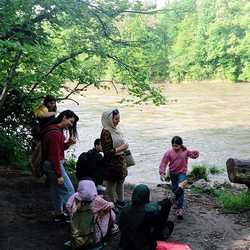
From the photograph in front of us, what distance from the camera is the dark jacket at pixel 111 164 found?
22.1 feet

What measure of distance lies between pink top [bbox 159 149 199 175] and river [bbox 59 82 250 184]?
4.39m

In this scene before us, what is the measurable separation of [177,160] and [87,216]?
2086mm

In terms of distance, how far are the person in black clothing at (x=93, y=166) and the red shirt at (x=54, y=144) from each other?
0.80 meters

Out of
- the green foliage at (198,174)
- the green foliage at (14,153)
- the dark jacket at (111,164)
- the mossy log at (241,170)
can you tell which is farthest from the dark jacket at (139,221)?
the green foliage at (198,174)

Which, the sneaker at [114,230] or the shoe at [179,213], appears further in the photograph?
the shoe at [179,213]

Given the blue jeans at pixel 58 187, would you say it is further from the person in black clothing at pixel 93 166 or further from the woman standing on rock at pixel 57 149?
the person in black clothing at pixel 93 166

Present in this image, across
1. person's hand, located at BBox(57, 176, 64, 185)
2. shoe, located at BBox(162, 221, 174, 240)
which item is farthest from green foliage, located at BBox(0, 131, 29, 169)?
shoe, located at BBox(162, 221, 174, 240)

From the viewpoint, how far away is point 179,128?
969 inches

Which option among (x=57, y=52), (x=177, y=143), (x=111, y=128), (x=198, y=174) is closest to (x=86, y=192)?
(x=111, y=128)

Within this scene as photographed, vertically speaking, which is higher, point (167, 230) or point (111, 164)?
point (111, 164)

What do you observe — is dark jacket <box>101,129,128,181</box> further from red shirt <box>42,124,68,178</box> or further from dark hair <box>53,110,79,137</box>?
red shirt <box>42,124,68,178</box>

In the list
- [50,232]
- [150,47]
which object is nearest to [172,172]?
[50,232]

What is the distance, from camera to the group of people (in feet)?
18.0

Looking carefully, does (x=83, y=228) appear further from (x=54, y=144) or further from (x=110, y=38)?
(x=110, y=38)
